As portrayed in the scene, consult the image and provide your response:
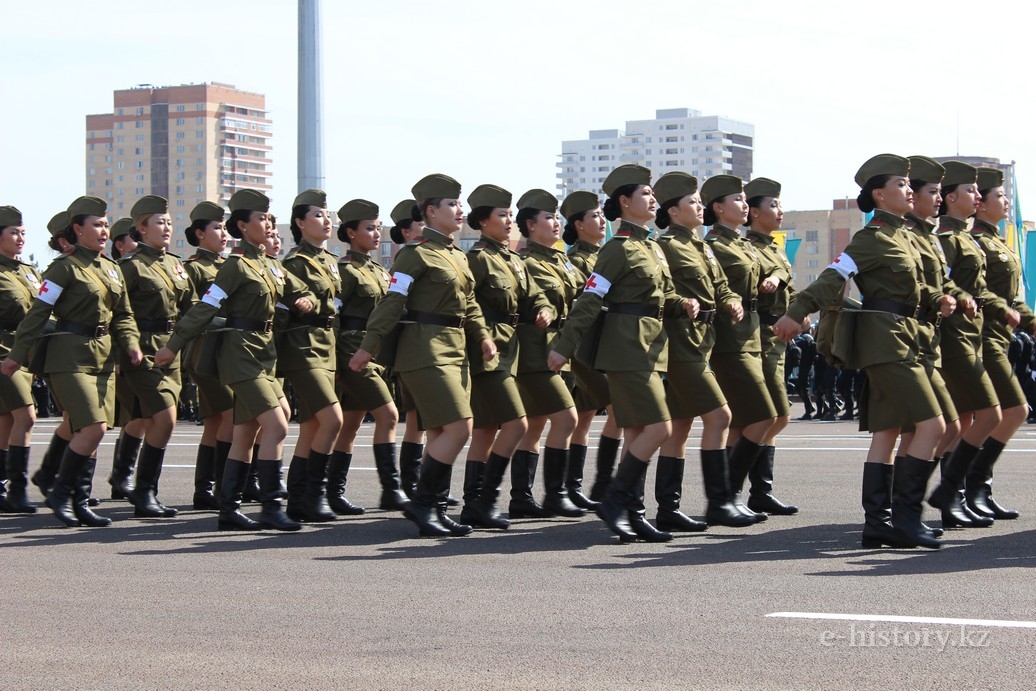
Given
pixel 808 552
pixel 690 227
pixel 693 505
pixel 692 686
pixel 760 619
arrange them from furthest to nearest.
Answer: pixel 693 505
pixel 690 227
pixel 808 552
pixel 760 619
pixel 692 686

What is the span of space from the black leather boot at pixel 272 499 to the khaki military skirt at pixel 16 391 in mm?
2164

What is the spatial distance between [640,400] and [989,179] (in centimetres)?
294

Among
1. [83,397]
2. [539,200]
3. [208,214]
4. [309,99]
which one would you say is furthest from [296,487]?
[309,99]

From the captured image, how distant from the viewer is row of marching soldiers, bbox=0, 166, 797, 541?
977 centimetres

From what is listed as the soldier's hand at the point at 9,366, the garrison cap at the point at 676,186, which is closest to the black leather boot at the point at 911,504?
the garrison cap at the point at 676,186

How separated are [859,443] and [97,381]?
963 centimetres

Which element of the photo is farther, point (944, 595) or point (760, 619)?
point (944, 595)

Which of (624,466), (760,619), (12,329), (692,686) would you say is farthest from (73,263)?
(692,686)

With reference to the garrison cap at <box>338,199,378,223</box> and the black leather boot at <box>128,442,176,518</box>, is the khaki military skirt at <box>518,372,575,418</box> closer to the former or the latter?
the garrison cap at <box>338,199,378,223</box>

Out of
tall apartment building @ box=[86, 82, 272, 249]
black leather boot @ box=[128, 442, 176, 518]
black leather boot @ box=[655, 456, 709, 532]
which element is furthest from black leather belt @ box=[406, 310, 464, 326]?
tall apartment building @ box=[86, 82, 272, 249]

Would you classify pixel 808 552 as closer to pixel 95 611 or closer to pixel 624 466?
pixel 624 466

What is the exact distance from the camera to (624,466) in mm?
9602

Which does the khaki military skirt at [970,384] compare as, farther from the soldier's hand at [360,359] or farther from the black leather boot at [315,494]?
the black leather boot at [315,494]

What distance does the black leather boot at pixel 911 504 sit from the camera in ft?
29.5
